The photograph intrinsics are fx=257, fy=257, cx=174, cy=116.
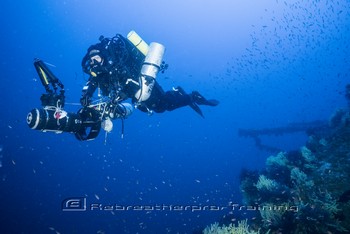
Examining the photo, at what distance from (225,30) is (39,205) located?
98383 millimetres

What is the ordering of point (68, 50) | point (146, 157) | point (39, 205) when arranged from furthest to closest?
1. point (146, 157)
2. point (68, 50)
3. point (39, 205)

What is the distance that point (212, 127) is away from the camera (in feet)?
504

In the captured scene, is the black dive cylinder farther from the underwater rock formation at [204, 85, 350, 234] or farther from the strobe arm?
the underwater rock formation at [204, 85, 350, 234]

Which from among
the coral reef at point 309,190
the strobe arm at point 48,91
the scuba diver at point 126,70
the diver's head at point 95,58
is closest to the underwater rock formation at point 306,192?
the coral reef at point 309,190

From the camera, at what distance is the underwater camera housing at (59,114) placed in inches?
162

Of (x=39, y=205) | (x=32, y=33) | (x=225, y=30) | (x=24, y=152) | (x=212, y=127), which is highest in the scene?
(x=225, y=30)

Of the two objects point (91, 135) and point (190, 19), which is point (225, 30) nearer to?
point (190, 19)

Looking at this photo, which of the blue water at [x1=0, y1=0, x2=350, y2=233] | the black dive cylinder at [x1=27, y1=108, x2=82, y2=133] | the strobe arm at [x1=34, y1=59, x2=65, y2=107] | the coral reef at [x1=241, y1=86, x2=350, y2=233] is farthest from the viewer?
the blue water at [x1=0, y1=0, x2=350, y2=233]

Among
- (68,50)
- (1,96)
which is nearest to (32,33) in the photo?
(68,50)

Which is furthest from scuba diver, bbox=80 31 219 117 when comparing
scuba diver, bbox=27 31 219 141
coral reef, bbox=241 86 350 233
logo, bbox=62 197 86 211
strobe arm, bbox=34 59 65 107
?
coral reef, bbox=241 86 350 233

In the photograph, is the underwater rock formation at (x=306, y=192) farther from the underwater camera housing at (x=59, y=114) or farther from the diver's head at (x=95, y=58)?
the diver's head at (x=95, y=58)

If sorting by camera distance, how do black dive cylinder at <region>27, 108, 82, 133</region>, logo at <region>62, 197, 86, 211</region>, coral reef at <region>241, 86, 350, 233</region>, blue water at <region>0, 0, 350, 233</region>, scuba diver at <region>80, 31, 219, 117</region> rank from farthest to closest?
blue water at <region>0, 0, 350, 233</region>
logo at <region>62, 197, 86, 211</region>
scuba diver at <region>80, 31, 219, 117</region>
coral reef at <region>241, 86, 350, 233</region>
black dive cylinder at <region>27, 108, 82, 133</region>

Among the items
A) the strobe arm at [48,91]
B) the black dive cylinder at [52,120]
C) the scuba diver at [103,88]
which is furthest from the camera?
the strobe arm at [48,91]

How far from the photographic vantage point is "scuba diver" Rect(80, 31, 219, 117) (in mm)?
5391
